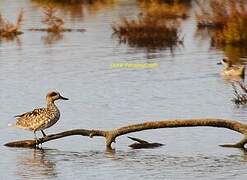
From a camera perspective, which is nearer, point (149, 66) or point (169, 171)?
point (169, 171)

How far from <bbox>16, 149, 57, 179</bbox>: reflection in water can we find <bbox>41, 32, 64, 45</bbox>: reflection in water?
17103mm

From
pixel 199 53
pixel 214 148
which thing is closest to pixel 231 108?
pixel 214 148

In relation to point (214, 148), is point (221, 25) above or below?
above

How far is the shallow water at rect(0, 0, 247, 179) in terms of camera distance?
15.1 m

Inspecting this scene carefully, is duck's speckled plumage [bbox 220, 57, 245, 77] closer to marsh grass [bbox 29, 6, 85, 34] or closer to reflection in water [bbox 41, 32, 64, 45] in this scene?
reflection in water [bbox 41, 32, 64, 45]

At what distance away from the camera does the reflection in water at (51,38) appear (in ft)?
110

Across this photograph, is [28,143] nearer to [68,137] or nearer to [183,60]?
[68,137]

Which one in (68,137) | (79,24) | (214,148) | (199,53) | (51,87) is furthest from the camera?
(79,24)

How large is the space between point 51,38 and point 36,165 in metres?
19.5

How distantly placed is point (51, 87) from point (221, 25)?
11940mm

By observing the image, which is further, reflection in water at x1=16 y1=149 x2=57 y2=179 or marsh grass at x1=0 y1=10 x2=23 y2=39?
marsh grass at x1=0 y1=10 x2=23 y2=39

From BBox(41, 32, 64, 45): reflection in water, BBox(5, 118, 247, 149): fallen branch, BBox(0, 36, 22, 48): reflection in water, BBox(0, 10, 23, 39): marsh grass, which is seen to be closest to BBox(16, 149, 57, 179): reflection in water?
BBox(5, 118, 247, 149): fallen branch

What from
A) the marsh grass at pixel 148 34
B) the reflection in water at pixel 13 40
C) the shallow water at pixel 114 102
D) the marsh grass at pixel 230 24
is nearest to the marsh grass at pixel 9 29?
the reflection in water at pixel 13 40

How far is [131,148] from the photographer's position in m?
16.5
